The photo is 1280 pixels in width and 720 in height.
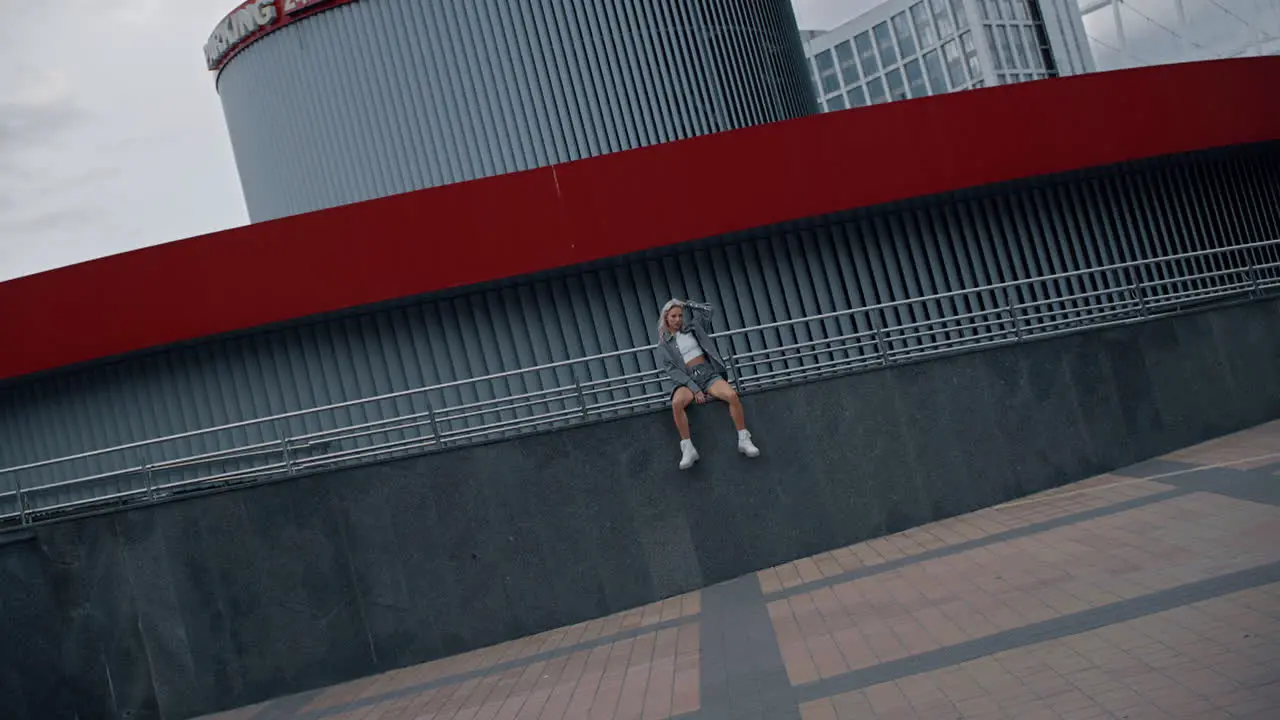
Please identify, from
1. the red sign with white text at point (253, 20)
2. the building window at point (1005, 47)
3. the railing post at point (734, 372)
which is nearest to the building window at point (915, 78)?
the building window at point (1005, 47)

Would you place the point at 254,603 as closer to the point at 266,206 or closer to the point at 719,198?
the point at 719,198

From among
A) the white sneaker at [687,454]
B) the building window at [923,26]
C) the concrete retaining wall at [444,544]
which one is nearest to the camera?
the concrete retaining wall at [444,544]

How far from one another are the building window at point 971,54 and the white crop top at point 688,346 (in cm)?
4073

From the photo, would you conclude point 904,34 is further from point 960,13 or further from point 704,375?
point 704,375

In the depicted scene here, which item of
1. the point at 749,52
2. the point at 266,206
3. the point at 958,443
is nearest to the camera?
the point at 958,443

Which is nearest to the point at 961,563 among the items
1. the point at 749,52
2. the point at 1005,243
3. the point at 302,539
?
the point at 302,539

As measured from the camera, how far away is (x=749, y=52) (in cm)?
2283

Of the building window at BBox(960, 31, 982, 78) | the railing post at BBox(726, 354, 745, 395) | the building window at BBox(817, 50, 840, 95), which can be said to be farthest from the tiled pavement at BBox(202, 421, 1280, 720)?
the building window at BBox(817, 50, 840, 95)

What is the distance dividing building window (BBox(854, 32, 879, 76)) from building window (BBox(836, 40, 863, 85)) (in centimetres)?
35

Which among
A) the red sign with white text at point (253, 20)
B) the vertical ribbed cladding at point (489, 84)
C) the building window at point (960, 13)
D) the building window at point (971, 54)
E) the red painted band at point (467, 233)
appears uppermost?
the building window at point (960, 13)

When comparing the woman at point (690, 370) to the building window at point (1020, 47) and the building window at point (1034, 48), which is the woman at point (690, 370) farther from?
the building window at point (1034, 48)

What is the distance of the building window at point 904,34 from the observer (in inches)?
2121

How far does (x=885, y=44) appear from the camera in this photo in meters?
55.4

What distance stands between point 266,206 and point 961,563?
17.4 metres
